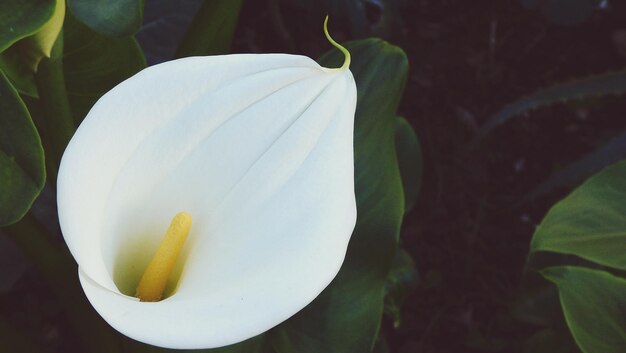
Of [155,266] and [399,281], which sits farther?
[399,281]

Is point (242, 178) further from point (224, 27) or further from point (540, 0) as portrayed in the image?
point (540, 0)

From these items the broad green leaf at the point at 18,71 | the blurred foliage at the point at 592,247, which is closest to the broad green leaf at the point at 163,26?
the broad green leaf at the point at 18,71

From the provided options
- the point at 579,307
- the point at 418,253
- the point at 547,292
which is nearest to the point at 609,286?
the point at 579,307

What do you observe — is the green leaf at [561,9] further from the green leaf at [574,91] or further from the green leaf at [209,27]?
the green leaf at [209,27]

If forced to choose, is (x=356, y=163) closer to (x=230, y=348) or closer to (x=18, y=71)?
(x=230, y=348)

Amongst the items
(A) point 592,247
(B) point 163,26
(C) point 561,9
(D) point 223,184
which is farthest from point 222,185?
(C) point 561,9
